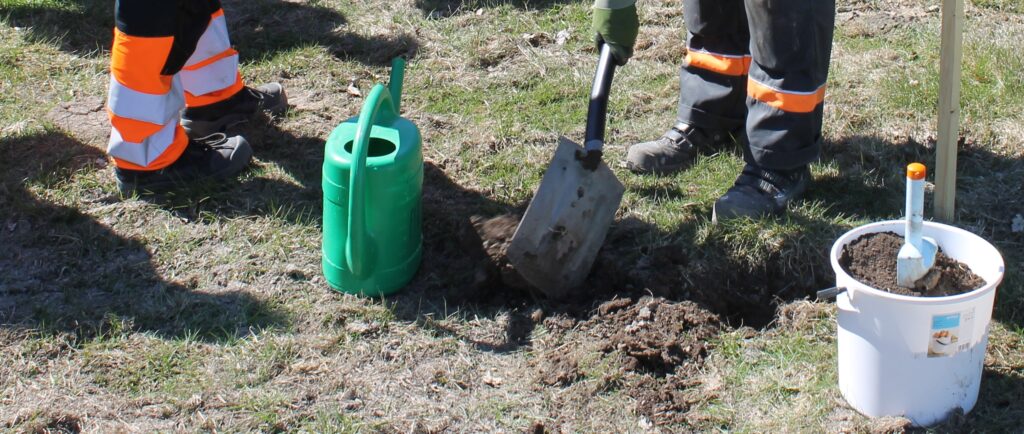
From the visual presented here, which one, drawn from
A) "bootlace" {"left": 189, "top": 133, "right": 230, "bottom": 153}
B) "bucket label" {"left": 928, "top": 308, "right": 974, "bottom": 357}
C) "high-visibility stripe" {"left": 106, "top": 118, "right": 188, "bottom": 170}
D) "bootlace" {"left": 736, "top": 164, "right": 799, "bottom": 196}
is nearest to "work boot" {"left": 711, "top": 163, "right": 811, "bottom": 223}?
"bootlace" {"left": 736, "top": 164, "right": 799, "bottom": 196}

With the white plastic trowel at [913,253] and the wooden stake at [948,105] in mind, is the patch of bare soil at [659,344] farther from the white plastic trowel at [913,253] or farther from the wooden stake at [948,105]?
the wooden stake at [948,105]

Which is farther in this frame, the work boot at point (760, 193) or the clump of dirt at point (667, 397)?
the work boot at point (760, 193)

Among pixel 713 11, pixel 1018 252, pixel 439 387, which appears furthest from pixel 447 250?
pixel 1018 252

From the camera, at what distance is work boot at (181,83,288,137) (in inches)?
167

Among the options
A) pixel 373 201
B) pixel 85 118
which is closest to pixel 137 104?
pixel 85 118

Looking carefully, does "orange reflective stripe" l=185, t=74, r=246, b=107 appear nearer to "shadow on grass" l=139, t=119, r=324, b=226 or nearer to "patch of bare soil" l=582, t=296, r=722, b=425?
"shadow on grass" l=139, t=119, r=324, b=226

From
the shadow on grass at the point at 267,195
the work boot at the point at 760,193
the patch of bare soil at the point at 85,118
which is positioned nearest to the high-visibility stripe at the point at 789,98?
the work boot at the point at 760,193

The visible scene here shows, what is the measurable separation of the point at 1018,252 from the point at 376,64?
292cm

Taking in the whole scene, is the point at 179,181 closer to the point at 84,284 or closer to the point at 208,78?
the point at 208,78

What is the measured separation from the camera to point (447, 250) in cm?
355

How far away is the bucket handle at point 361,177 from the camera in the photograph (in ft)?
9.69

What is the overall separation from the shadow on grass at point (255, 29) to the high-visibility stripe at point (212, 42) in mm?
797

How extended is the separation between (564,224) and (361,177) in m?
0.65

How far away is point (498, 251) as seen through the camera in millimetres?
3268
